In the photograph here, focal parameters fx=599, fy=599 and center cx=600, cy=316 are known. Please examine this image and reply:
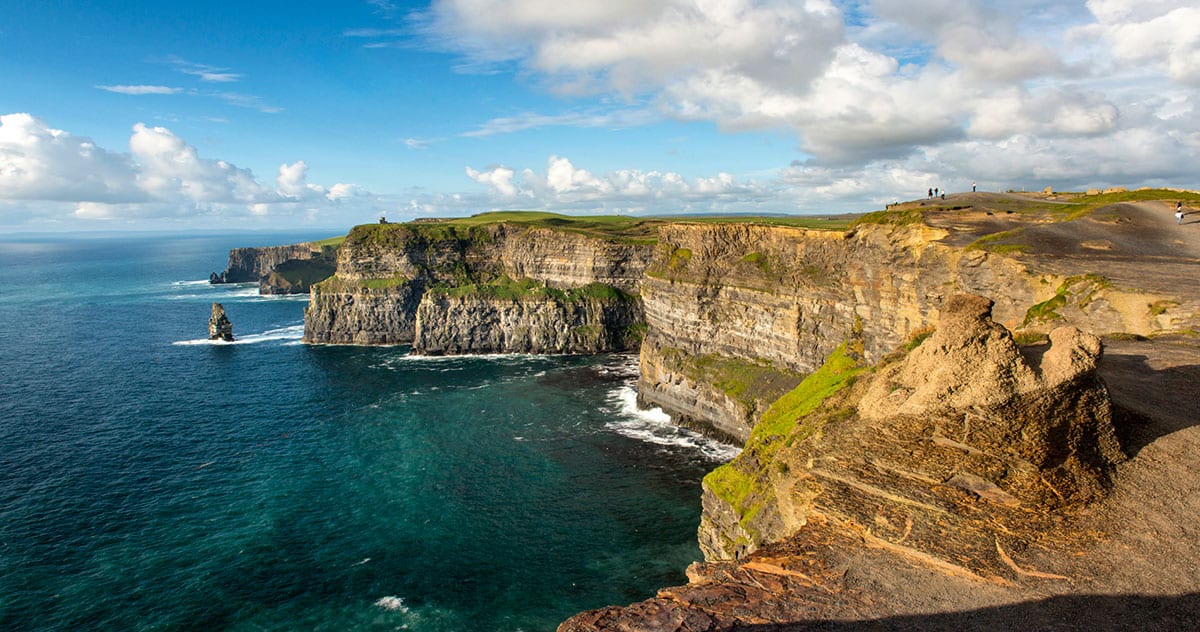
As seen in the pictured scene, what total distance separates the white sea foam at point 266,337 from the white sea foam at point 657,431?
271ft

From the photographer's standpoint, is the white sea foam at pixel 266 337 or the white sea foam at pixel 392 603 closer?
the white sea foam at pixel 392 603

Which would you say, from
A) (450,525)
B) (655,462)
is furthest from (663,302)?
(450,525)

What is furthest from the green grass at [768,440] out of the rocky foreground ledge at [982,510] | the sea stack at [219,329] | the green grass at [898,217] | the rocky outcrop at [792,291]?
the sea stack at [219,329]

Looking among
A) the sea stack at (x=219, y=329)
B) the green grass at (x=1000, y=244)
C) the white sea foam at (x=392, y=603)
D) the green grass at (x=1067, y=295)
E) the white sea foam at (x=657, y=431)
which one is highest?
the green grass at (x=1000, y=244)

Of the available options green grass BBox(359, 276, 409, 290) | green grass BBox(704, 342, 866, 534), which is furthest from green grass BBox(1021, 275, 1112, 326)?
green grass BBox(359, 276, 409, 290)

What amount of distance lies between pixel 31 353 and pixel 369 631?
115 m

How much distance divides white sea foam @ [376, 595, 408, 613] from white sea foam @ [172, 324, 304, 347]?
328ft

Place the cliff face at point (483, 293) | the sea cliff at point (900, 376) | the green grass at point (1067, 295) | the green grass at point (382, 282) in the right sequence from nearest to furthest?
1. the sea cliff at point (900, 376)
2. the green grass at point (1067, 295)
3. the cliff face at point (483, 293)
4. the green grass at point (382, 282)

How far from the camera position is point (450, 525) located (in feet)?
167

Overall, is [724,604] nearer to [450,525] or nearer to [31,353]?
[450,525]

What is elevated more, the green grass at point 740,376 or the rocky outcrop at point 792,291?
the rocky outcrop at point 792,291

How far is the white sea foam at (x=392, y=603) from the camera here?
1587 inches

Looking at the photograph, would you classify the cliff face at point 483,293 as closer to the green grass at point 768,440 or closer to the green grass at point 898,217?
the green grass at point 898,217

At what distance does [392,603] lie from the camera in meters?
40.8
